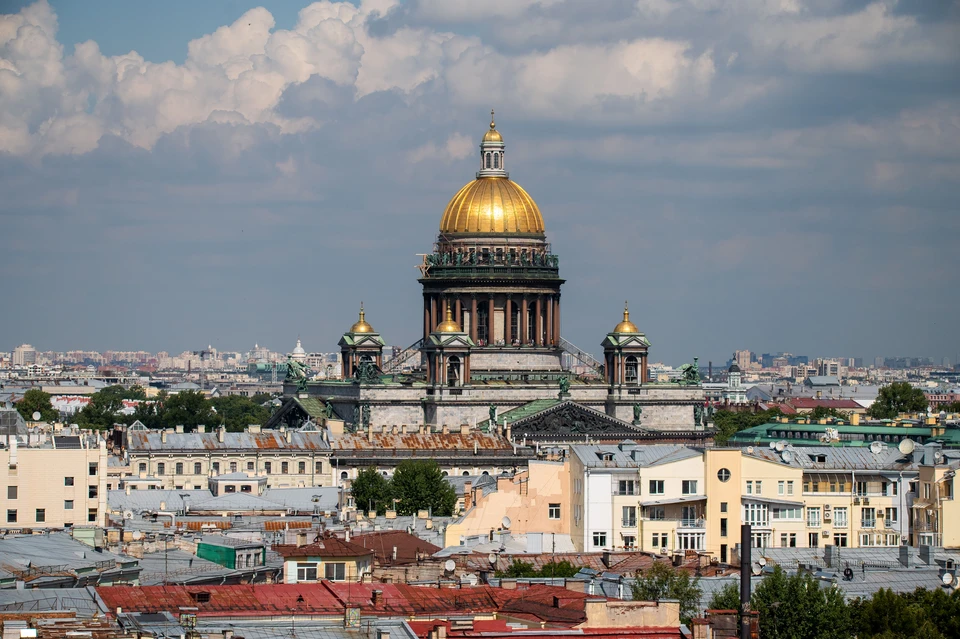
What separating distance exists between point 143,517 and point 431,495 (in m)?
24.0

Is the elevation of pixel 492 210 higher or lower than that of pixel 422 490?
higher

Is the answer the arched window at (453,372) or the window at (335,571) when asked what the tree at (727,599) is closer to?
the window at (335,571)

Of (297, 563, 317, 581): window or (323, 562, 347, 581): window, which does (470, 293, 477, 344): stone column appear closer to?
(323, 562, 347, 581): window

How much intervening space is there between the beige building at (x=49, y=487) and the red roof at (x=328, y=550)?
21.8m

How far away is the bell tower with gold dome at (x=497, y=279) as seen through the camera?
587ft

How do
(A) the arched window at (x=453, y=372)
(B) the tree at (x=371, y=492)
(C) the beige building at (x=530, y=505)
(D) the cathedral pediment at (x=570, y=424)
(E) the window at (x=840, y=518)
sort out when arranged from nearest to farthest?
(C) the beige building at (x=530, y=505)
(E) the window at (x=840, y=518)
(B) the tree at (x=371, y=492)
(D) the cathedral pediment at (x=570, y=424)
(A) the arched window at (x=453, y=372)

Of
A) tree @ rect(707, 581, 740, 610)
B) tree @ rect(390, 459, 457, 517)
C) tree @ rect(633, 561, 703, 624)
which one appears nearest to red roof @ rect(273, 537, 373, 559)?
tree @ rect(633, 561, 703, 624)

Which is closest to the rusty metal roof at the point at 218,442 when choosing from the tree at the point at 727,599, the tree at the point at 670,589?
the tree at the point at 670,589

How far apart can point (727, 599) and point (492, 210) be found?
11186 cm

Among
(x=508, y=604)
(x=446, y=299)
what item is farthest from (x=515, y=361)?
(x=508, y=604)

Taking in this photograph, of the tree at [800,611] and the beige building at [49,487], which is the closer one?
the tree at [800,611]

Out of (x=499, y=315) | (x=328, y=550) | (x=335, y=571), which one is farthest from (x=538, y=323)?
(x=335, y=571)

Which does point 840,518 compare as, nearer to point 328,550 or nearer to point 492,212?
point 328,550

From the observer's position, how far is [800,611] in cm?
6625
